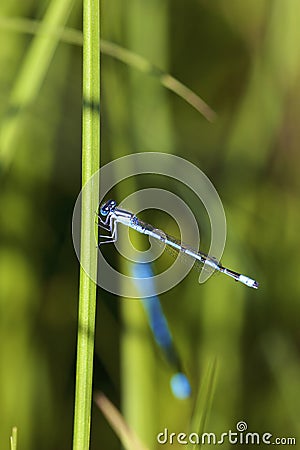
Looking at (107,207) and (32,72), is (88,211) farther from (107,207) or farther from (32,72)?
(32,72)

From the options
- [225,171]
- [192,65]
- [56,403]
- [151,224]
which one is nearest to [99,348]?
[56,403]

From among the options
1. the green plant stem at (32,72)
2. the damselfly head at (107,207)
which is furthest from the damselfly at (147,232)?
the green plant stem at (32,72)

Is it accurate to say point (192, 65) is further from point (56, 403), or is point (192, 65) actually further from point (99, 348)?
point (56, 403)

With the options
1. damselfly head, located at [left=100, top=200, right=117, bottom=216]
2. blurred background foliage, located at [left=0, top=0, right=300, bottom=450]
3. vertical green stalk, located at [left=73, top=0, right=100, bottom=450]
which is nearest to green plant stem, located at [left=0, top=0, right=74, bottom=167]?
blurred background foliage, located at [left=0, top=0, right=300, bottom=450]

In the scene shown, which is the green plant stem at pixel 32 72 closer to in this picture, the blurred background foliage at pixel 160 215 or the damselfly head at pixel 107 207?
the blurred background foliage at pixel 160 215

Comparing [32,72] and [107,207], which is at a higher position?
[32,72]

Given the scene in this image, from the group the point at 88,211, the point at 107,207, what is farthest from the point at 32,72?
the point at 88,211
